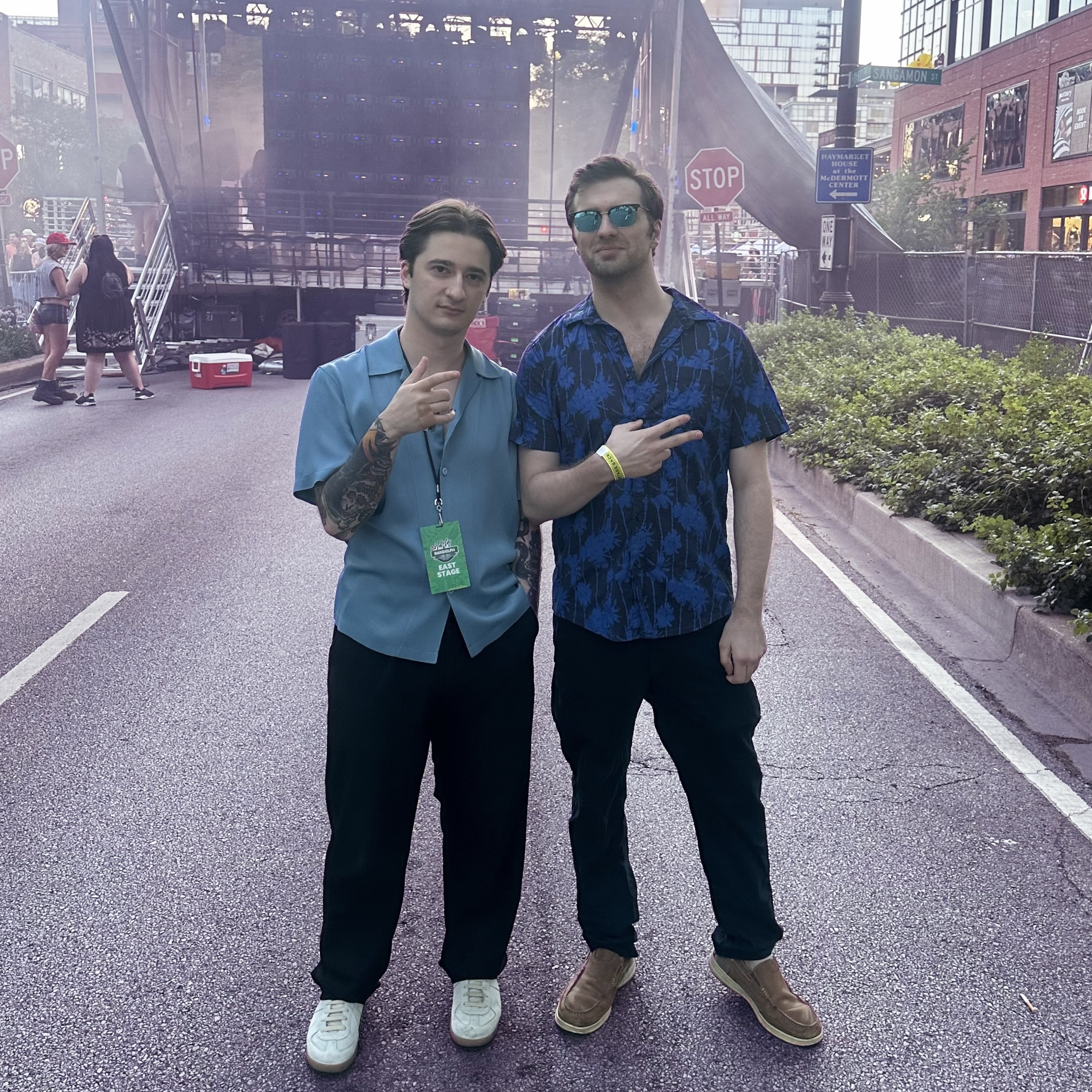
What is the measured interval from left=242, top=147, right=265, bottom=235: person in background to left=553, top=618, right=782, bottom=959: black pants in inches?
891

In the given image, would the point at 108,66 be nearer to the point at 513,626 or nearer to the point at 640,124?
the point at 640,124

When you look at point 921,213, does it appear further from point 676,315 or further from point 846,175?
point 676,315

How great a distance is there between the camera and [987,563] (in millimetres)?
7113

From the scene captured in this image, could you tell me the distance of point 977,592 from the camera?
688 cm

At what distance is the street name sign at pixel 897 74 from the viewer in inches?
641

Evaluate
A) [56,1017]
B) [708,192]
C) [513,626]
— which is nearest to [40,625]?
[56,1017]

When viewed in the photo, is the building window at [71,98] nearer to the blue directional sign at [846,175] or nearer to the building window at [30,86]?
the building window at [30,86]

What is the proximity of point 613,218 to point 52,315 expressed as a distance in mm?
15614

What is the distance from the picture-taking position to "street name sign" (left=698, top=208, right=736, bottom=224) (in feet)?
68.9

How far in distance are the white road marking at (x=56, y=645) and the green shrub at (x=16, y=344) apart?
579 inches

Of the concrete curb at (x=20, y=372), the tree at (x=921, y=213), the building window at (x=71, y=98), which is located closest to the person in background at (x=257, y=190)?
the concrete curb at (x=20, y=372)

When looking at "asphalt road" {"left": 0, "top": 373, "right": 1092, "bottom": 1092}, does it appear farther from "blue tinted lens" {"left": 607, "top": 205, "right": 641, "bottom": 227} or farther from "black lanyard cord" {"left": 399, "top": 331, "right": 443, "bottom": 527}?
"blue tinted lens" {"left": 607, "top": 205, "right": 641, "bottom": 227}

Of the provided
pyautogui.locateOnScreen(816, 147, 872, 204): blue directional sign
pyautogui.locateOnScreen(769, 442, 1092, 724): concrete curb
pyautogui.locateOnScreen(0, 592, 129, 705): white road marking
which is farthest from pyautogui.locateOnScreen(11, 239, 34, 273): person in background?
pyautogui.locateOnScreen(0, 592, 129, 705): white road marking

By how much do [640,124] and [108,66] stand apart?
70.7m
